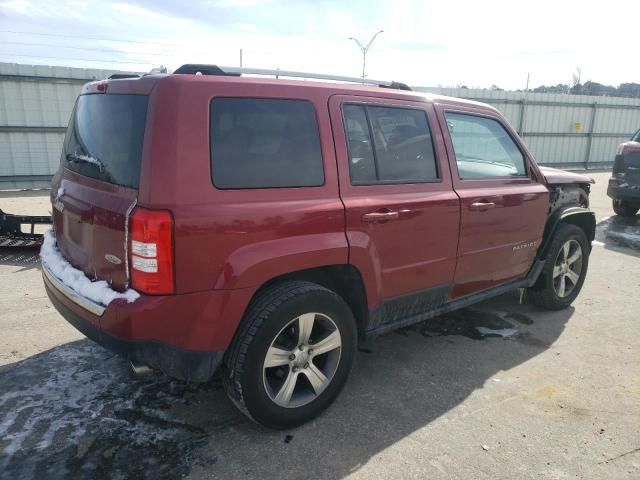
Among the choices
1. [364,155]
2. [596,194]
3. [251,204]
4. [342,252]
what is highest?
[364,155]

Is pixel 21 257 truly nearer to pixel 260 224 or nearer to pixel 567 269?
pixel 260 224

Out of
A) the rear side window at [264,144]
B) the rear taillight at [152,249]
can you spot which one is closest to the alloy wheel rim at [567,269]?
the rear side window at [264,144]

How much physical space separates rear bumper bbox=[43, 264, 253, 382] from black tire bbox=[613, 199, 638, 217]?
907cm

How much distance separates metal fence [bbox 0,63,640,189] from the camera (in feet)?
35.9

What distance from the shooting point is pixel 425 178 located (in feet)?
10.9

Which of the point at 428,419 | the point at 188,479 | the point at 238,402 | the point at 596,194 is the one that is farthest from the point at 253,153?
the point at 596,194

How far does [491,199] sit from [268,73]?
1.85 metres

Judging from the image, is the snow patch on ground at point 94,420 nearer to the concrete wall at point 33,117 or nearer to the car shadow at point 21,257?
the car shadow at point 21,257

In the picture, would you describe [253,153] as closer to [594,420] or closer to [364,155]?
[364,155]

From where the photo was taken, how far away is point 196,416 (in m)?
2.88

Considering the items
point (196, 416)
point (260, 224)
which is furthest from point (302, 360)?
point (260, 224)

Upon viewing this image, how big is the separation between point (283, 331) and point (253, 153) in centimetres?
98

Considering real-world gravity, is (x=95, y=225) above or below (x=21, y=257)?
above

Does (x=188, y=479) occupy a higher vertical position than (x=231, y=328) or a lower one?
lower
